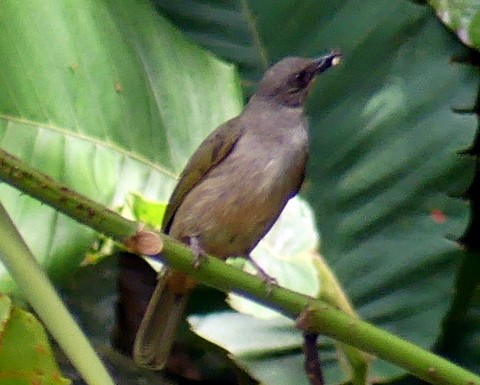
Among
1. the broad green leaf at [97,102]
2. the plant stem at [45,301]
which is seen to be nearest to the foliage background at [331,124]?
the broad green leaf at [97,102]

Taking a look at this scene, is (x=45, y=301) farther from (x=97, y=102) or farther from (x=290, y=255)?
(x=97, y=102)

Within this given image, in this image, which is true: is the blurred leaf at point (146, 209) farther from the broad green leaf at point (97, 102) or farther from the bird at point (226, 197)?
the bird at point (226, 197)

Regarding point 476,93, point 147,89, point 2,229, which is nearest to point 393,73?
point 476,93

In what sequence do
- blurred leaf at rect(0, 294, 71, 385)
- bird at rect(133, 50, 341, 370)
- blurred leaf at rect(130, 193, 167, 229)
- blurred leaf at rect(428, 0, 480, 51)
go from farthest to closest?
blurred leaf at rect(428, 0, 480, 51) < bird at rect(133, 50, 341, 370) < blurred leaf at rect(130, 193, 167, 229) < blurred leaf at rect(0, 294, 71, 385)

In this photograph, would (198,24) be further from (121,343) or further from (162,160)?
(121,343)

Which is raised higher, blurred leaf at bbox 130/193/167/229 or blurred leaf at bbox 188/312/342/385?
blurred leaf at bbox 130/193/167/229

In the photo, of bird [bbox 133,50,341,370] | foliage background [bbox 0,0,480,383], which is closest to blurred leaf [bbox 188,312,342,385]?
foliage background [bbox 0,0,480,383]

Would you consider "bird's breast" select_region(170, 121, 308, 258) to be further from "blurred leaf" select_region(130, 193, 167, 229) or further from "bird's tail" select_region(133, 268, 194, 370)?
"blurred leaf" select_region(130, 193, 167, 229)

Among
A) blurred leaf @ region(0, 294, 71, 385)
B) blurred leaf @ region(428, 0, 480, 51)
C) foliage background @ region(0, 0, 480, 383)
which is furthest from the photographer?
blurred leaf @ region(428, 0, 480, 51)
